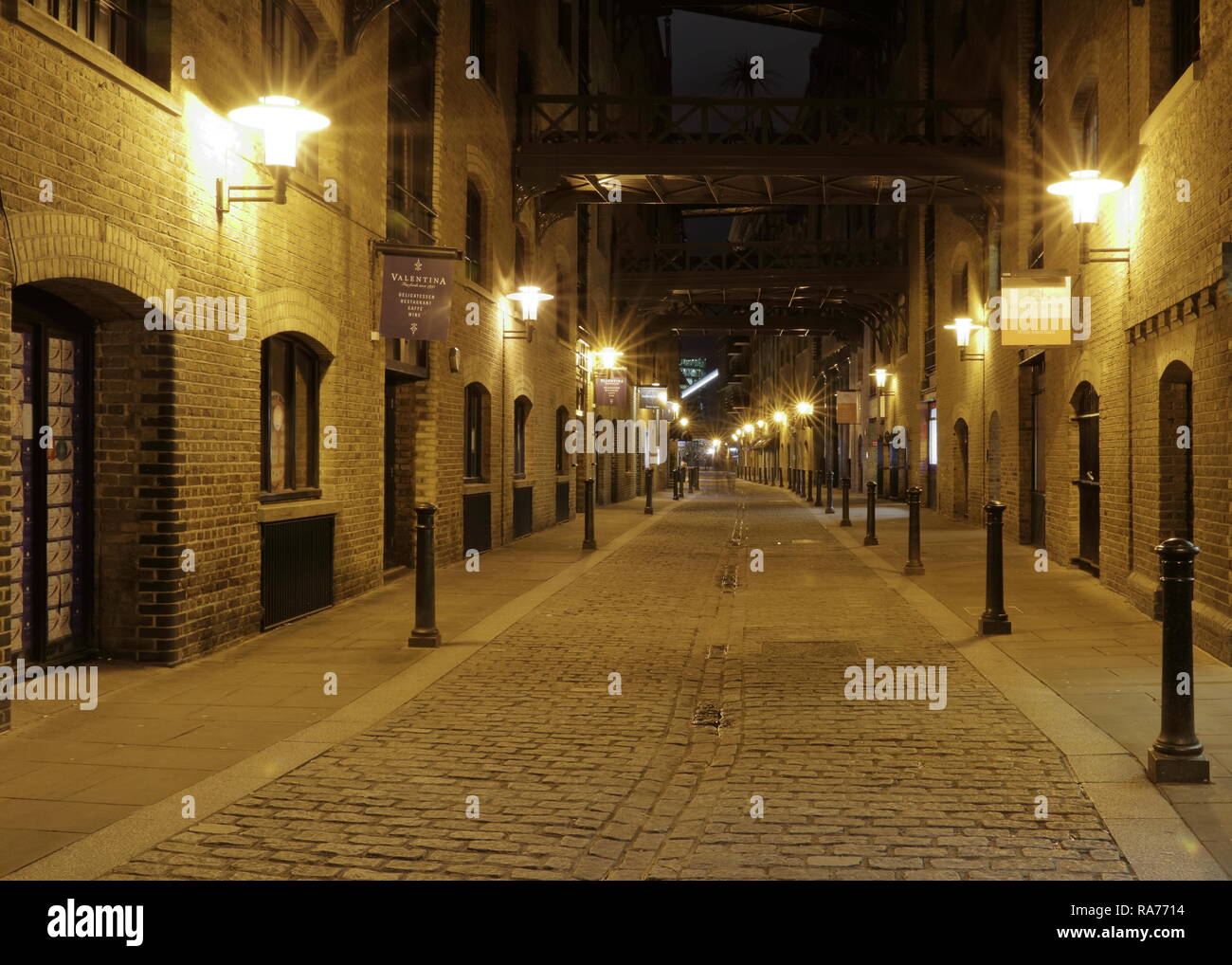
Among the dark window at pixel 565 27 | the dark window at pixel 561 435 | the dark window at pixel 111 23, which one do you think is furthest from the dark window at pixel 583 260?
the dark window at pixel 111 23

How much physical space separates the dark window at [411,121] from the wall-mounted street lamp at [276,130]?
4.47 m

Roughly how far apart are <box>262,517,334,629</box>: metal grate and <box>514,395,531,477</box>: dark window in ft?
30.7

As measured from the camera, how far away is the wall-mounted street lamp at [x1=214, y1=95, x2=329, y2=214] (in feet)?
24.7

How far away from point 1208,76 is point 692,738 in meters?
6.40

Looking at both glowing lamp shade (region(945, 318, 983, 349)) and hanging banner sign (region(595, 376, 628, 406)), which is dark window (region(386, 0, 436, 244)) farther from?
hanging banner sign (region(595, 376, 628, 406))

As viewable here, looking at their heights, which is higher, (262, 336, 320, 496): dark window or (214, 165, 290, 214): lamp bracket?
(214, 165, 290, 214): lamp bracket

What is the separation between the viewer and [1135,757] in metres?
5.19

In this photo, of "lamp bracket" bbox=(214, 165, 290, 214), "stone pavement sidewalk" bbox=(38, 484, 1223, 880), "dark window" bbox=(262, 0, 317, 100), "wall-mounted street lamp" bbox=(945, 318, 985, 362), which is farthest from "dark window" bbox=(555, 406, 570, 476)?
"lamp bracket" bbox=(214, 165, 290, 214)

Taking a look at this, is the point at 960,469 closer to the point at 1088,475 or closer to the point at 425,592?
the point at 1088,475

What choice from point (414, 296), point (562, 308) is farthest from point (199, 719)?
point (562, 308)

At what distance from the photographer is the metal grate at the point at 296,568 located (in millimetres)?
9133

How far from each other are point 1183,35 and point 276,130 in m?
8.01

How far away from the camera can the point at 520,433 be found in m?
20.2

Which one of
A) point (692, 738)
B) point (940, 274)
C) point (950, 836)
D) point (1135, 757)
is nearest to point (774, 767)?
point (692, 738)
